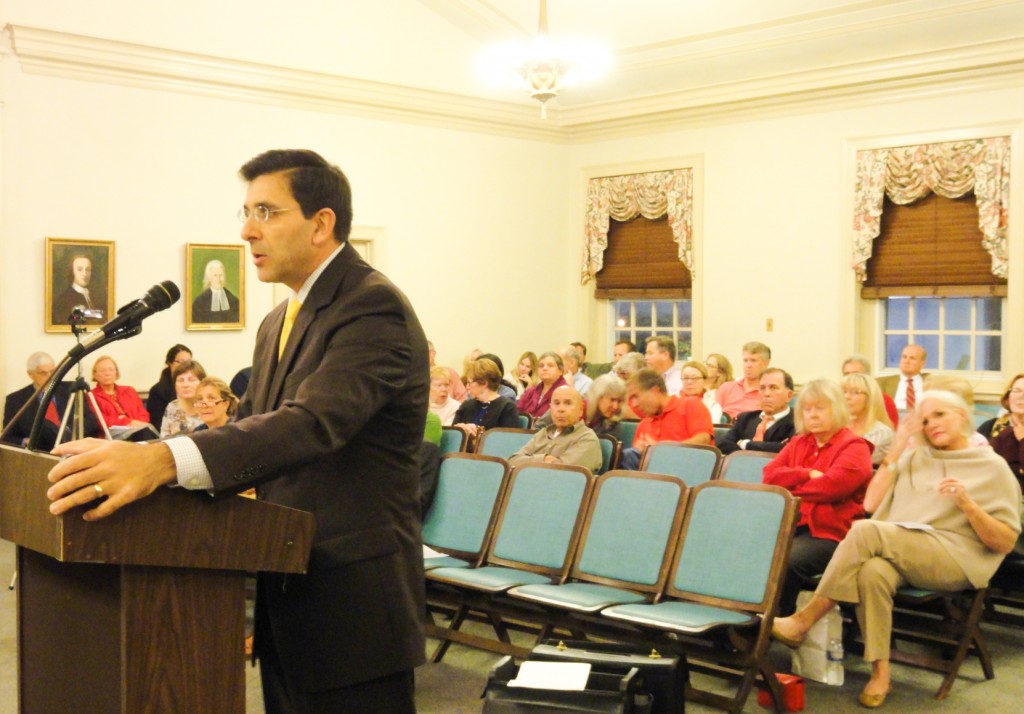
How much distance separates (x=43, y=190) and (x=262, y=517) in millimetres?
7815

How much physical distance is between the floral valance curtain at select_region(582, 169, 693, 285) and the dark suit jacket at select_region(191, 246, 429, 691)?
904cm

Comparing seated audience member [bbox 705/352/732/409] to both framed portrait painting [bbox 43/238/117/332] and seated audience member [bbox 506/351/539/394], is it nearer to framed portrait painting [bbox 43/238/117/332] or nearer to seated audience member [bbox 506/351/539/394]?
seated audience member [bbox 506/351/539/394]

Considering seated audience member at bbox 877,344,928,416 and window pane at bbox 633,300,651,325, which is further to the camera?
window pane at bbox 633,300,651,325

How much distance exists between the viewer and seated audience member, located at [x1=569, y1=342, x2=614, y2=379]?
10742 mm

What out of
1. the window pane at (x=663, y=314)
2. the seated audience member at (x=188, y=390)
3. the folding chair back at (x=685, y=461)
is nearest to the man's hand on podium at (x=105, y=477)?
the folding chair back at (x=685, y=461)

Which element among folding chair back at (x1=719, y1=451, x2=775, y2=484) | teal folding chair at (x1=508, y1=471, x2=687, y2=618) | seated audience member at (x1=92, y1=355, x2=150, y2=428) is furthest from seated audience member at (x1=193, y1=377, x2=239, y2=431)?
seated audience member at (x1=92, y1=355, x2=150, y2=428)

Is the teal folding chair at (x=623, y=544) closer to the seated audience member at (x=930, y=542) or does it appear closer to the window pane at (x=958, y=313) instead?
the seated audience member at (x=930, y=542)

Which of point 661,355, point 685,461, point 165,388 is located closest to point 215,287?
point 165,388

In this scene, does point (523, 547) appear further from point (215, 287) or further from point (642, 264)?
point (642, 264)

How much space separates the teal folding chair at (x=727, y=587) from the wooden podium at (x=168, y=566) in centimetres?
222

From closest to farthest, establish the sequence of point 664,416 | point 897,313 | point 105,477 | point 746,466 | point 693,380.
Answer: point 105,477
point 746,466
point 664,416
point 693,380
point 897,313

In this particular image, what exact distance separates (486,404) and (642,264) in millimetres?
4502

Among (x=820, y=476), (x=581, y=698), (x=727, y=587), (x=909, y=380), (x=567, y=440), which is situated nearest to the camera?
(x=581, y=698)

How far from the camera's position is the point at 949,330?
9.29 m
